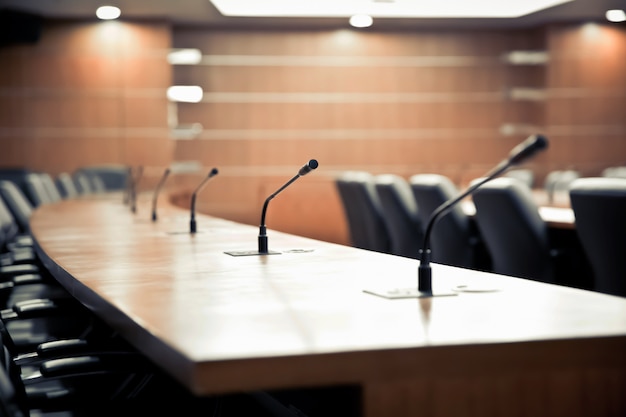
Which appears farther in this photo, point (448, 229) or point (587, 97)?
point (587, 97)

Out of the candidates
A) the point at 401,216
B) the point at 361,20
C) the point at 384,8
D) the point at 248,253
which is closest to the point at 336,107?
the point at 361,20

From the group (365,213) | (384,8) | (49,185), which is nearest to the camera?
(365,213)

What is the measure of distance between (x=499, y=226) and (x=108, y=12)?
8.52m

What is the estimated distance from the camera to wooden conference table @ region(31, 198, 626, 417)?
51.2 inches

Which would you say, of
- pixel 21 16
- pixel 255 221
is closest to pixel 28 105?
pixel 21 16

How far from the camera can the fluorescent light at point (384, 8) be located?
10.5m

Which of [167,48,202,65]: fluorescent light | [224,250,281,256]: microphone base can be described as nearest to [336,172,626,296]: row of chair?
[224,250,281,256]: microphone base

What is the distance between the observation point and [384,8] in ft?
35.8

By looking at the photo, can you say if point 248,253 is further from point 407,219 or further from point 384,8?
point 384,8

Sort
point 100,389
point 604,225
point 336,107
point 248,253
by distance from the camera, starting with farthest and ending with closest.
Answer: point 336,107
point 604,225
point 248,253
point 100,389

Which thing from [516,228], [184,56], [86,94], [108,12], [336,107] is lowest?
[516,228]

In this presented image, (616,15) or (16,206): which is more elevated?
(616,15)

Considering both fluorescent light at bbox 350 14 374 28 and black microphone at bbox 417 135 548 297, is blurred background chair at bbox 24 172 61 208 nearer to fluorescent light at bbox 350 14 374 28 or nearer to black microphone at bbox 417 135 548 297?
fluorescent light at bbox 350 14 374 28

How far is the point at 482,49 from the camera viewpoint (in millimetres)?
12688
